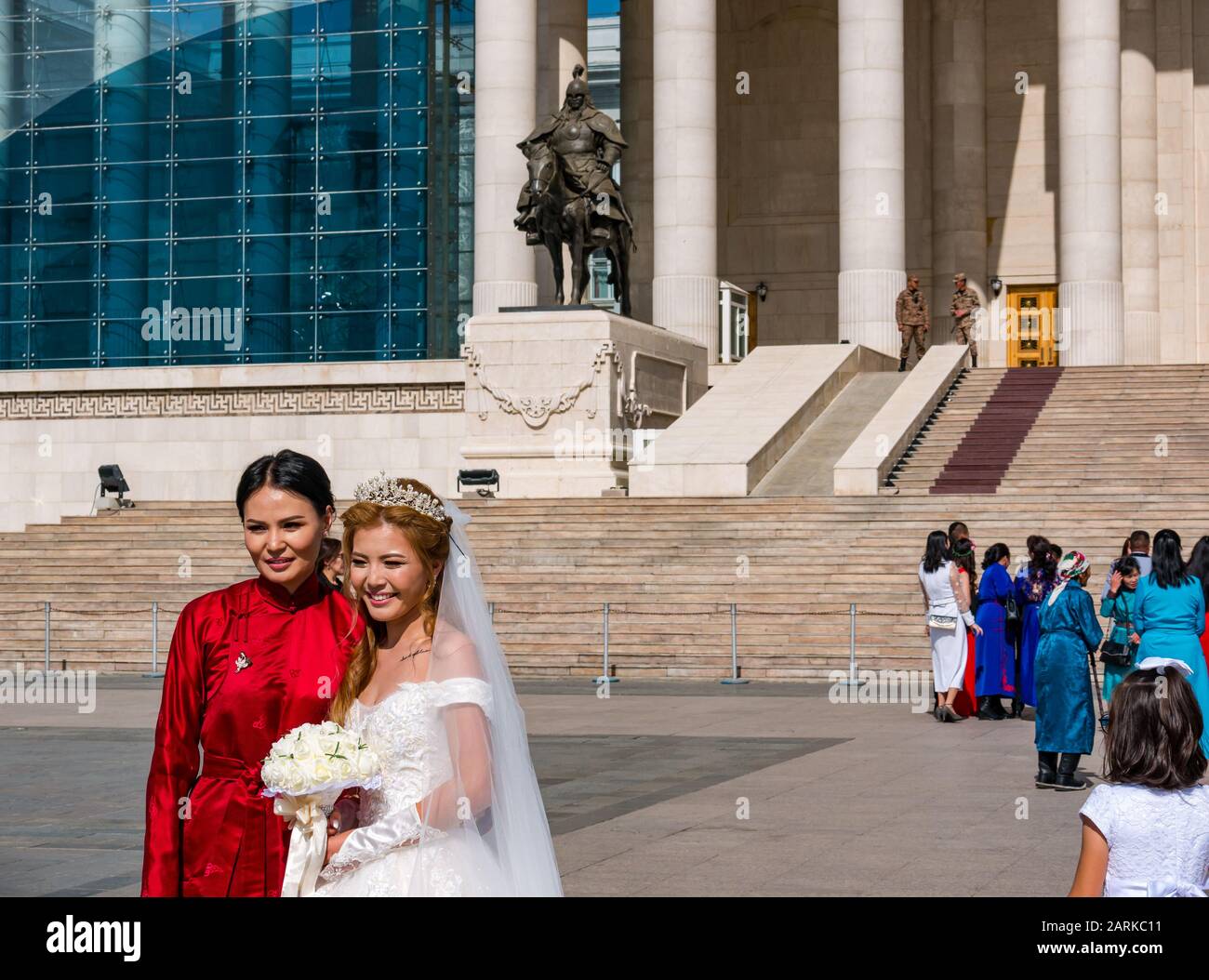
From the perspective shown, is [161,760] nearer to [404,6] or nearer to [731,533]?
[731,533]

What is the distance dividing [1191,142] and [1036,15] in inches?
178

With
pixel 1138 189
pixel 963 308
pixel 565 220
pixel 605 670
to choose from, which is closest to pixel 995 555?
pixel 605 670

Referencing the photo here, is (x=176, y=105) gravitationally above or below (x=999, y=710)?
above

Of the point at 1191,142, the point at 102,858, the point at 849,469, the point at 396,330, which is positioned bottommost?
Answer: the point at 102,858

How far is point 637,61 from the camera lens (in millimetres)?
45094

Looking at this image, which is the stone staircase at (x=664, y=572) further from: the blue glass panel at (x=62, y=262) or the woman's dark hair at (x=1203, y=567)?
the blue glass panel at (x=62, y=262)

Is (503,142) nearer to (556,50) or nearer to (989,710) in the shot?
(556,50)

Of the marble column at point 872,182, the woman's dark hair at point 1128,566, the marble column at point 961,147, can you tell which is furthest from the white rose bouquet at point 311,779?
the marble column at point 961,147

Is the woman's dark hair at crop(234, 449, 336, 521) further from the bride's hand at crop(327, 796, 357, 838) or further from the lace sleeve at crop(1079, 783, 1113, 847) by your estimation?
the lace sleeve at crop(1079, 783, 1113, 847)

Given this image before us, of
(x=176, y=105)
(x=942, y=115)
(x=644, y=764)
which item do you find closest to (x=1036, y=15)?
(x=942, y=115)

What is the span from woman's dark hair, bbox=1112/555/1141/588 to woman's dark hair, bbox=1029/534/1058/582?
2004 millimetres

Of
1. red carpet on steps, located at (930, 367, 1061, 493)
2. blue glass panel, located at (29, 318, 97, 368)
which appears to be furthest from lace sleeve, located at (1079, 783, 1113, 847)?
blue glass panel, located at (29, 318, 97, 368)

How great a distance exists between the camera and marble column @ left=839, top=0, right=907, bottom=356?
36.7m
